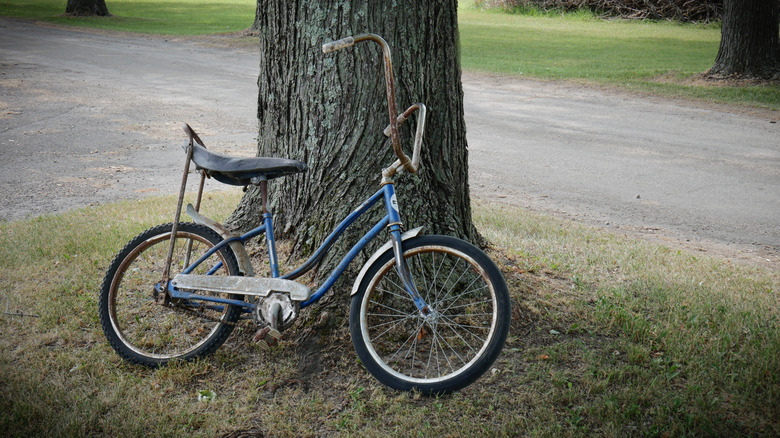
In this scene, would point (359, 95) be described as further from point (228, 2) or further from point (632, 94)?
point (228, 2)

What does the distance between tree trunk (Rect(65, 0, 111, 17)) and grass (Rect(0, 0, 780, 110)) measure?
0.85 m

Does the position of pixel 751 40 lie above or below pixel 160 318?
above

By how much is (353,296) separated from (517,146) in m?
6.35

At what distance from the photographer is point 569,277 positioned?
4680 millimetres

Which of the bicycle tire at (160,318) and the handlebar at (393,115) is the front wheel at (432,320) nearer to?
the handlebar at (393,115)

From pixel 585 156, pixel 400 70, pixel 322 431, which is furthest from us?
pixel 585 156

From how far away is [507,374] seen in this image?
11.5 ft

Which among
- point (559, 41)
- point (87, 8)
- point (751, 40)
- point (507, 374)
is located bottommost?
point (507, 374)

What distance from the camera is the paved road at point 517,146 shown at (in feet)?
22.1

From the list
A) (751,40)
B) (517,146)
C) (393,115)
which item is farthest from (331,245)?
(751,40)

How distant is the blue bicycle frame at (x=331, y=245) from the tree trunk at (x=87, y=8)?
1146 inches

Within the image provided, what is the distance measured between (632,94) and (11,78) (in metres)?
12.6

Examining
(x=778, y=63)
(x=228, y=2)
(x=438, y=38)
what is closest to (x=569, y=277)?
(x=438, y=38)

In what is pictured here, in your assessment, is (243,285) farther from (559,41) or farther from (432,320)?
(559,41)
